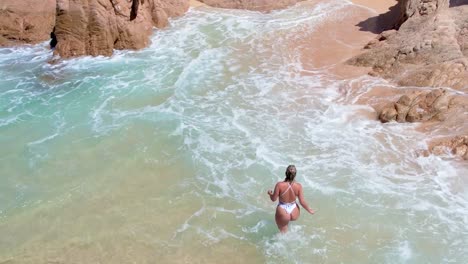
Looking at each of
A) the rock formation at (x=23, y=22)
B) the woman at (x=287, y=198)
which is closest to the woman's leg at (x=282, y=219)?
the woman at (x=287, y=198)

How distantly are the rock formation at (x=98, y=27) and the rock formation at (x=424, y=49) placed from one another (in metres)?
6.96

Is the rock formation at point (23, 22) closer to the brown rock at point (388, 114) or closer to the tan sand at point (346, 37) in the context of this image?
the tan sand at point (346, 37)

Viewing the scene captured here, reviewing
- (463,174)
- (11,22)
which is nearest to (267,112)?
(463,174)

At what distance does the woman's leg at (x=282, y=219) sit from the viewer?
22.3 feet

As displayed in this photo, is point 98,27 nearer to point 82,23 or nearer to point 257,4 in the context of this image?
point 82,23

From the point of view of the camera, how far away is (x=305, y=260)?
21.7 ft

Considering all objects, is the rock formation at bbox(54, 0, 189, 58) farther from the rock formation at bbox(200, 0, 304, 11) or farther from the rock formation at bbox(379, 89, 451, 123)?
the rock formation at bbox(379, 89, 451, 123)

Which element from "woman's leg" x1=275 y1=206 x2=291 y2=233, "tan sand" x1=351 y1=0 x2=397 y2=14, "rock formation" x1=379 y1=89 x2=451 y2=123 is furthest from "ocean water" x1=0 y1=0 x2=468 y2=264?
"tan sand" x1=351 y1=0 x2=397 y2=14

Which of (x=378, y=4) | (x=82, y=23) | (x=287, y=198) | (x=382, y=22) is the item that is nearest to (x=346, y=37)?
(x=382, y=22)

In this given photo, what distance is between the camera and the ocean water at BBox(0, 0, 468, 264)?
6930 millimetres

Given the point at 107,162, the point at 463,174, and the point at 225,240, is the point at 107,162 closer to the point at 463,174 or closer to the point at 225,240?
the point at 225,240

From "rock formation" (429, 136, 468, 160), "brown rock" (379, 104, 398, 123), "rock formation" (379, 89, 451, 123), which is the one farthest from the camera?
"brown rock" (379, 104, 398, 123)

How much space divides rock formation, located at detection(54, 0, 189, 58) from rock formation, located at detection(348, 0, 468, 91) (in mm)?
6959

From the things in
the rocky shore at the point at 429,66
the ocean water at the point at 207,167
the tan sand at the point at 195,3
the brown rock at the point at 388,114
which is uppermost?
the tan sand at the point at 195,3
